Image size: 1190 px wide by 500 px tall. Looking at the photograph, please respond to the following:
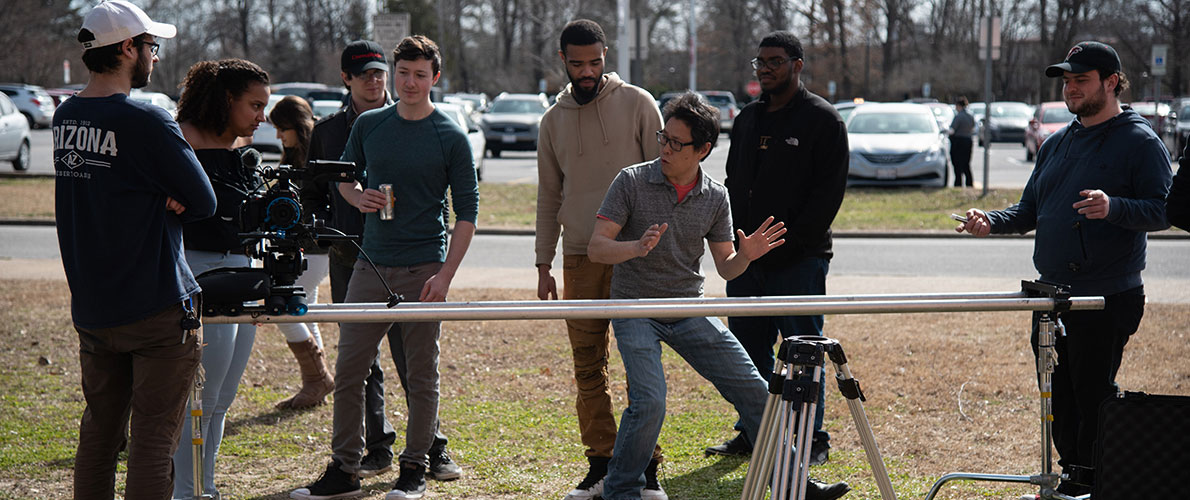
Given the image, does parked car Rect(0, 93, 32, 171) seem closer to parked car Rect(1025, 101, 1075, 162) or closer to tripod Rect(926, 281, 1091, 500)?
tripod Rect(926, 281, 1091, 500)

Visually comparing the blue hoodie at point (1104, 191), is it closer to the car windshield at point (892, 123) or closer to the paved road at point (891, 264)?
the paved road at point (891, 264)

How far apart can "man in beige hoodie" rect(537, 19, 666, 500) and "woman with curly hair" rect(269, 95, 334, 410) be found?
1479mm

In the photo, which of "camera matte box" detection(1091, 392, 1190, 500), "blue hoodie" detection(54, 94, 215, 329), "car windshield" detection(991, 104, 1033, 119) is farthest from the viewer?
"car windshield" detection(991, 104, 1033, 119)

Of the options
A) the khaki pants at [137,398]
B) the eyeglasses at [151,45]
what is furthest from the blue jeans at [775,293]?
the eyeglasses at [151,45]

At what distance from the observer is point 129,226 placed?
3.42m

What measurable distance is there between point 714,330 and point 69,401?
169 inches

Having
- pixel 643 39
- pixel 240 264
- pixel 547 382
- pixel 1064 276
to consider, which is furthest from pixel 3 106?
pixel 1064 276

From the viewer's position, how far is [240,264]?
454cm

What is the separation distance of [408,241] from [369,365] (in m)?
0.59

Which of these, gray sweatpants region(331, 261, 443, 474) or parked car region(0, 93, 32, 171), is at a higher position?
parked car region(0, 93, 32, 171)

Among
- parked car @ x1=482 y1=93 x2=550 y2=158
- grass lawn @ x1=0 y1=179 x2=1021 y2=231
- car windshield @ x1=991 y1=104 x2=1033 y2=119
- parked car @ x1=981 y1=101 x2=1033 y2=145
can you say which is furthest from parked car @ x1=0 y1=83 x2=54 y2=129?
car windshield @ x1=991 y1=104 x2=1033 y2=119

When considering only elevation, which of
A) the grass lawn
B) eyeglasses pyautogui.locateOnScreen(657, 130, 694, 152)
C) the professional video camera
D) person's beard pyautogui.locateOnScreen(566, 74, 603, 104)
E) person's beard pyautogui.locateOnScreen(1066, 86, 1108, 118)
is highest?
person's beard pyautogui.locateOnScreen(566, 74, 603, 104)

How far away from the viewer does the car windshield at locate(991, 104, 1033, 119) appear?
1563 inches

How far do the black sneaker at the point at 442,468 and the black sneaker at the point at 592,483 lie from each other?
0.62 m
